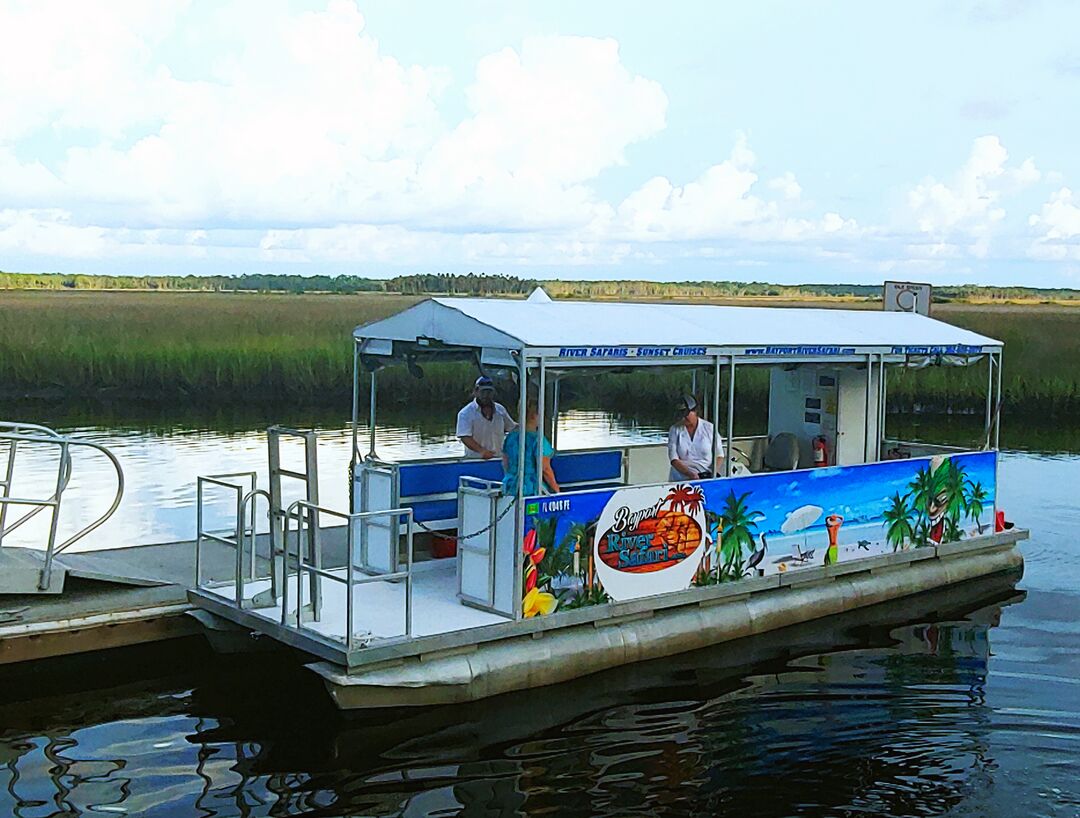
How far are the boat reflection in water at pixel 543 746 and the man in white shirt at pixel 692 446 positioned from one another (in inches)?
61.0

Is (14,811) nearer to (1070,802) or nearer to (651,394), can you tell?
(1070,802)

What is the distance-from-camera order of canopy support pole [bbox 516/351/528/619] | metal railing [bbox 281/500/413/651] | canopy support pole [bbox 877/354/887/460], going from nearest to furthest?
1. metal railing [bbox 281/500/413/651]
2. canopy support pole [bbox 516/351/528/619]
3. canopy support pole [bbox 877/354/887/460]

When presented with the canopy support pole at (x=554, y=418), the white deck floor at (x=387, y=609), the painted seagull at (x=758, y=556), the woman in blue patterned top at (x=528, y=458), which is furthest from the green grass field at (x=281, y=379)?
the woman in blue patterned top at (x=528, y=458)

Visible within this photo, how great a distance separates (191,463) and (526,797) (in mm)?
14218

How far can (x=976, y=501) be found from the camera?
13.4 m

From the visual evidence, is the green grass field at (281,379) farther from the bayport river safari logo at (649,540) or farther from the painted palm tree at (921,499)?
the bayport river safari logo at (649,540)

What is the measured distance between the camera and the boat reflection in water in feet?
26.0

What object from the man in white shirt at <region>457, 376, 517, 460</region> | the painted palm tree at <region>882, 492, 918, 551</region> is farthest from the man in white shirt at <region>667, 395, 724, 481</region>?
the painted palm tree at <region>882, 492, 918, 551</region>

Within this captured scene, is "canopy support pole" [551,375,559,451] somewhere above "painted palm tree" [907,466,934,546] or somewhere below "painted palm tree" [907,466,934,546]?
above

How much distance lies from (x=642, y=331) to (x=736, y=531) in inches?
78.0

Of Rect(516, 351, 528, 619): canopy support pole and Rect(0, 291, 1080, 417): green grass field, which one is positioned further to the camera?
Rect(0, 291, 1080, 417): green grass field

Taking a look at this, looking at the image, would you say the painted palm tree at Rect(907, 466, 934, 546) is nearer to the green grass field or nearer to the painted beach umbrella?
the painted beach umbrella

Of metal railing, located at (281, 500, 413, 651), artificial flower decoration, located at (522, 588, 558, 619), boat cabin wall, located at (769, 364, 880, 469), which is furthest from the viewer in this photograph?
boat cabin wall, located at (769, 364, 880, 469)

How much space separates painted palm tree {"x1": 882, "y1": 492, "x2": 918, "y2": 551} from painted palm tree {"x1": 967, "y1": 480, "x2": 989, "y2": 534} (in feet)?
3.23
